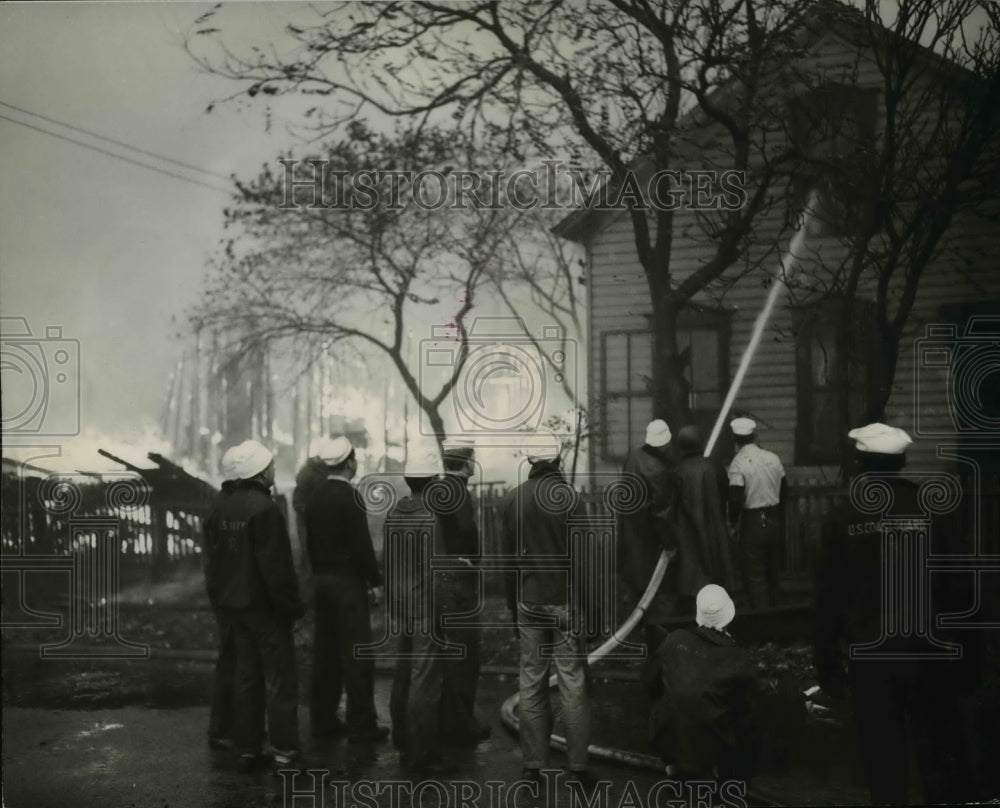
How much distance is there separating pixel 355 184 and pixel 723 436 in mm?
2823

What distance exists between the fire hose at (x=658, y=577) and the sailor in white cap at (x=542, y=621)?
0.32 meters

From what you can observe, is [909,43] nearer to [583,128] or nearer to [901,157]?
[901,157]

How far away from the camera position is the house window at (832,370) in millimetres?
6793

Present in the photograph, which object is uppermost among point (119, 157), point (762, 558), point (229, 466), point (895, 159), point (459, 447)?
point (119, 157)

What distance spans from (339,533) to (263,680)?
3.21ft

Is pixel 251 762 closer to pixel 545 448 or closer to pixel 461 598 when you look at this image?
pixel 461 598

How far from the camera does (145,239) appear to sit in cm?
702

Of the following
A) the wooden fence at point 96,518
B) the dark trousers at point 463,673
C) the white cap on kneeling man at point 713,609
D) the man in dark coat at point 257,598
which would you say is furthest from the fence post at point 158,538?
the white cap on kneeling man at point 713,609

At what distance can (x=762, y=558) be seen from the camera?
24.6 ft

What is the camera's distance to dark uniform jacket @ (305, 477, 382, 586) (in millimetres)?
6742

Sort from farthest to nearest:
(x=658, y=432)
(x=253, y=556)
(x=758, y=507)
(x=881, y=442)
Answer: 1. (x=758, y=507)
2. (x=658, y=432)
3. (x=253, y=556)
4. (x=881, y=442)

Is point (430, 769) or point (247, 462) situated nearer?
point (430, 769)

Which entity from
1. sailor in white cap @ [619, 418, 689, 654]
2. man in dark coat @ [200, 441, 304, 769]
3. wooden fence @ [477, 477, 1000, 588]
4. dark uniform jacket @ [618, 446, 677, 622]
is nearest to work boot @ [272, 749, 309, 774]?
man in dark coat @ [200, 441, 304, 769]

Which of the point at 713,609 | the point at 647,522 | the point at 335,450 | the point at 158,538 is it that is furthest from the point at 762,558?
the point at 158,538
